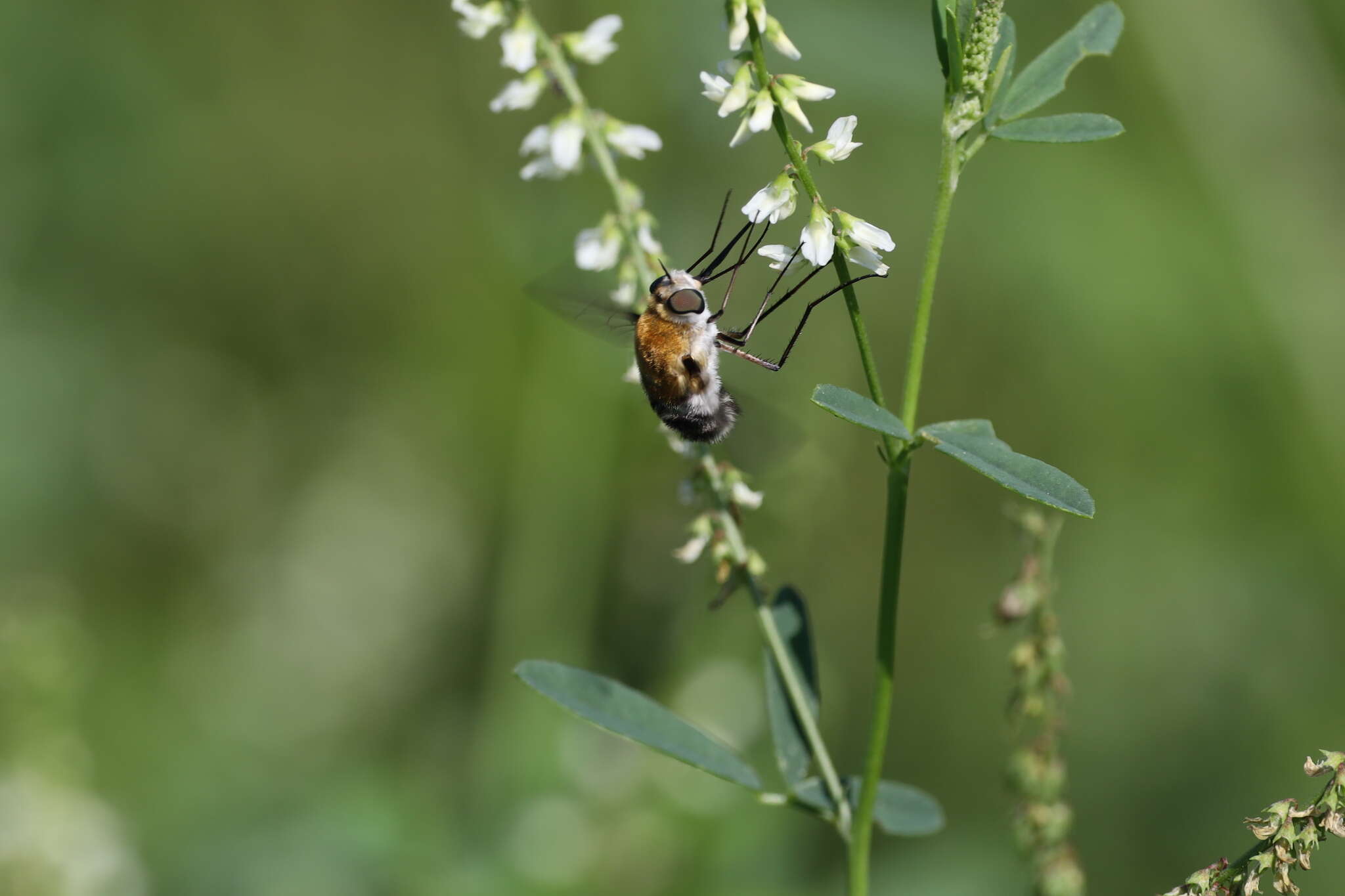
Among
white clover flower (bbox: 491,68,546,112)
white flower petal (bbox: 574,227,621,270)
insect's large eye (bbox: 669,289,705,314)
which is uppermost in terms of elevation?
white clover flower (bbox: 491,68,546,112)

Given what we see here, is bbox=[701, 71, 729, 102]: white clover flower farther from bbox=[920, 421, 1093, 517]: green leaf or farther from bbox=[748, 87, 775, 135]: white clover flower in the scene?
bbox=[920, 421, 1093, 517]: green leaf

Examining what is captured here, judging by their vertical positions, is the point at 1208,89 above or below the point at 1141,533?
above

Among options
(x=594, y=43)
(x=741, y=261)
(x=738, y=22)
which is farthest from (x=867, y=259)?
(x=594, y=43)

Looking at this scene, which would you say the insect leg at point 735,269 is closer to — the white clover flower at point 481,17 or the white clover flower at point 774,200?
the white clover flower at point 774,200

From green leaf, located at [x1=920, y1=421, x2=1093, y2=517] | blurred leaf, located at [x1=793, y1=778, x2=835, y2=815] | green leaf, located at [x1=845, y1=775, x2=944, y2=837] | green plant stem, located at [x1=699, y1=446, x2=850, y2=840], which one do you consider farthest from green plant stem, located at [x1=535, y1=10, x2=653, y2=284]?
green leaf, located at [x1=845, y1=775, x2=944, y2=837]

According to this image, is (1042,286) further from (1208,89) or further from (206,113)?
(206,113)

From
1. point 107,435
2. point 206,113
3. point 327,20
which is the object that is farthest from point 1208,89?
point 107,435
